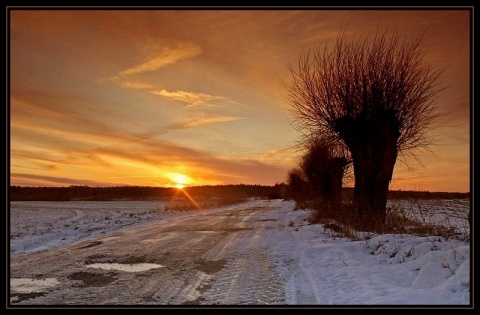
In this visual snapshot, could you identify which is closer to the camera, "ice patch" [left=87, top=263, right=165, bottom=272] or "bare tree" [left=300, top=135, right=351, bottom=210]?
"ice patch" [left=87, top=263, right=165, bottom=272]

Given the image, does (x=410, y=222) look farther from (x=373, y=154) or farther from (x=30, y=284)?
(x=30, y=284)

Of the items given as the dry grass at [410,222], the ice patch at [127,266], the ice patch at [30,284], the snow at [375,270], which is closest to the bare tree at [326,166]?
the dry grass at [410,222]

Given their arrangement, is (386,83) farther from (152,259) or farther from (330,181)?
(330,181)

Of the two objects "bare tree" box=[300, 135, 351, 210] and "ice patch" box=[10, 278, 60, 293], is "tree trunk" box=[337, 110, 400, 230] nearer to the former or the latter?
"ice patch" box=[10, 278, 60, 293]

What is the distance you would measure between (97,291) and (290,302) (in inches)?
130

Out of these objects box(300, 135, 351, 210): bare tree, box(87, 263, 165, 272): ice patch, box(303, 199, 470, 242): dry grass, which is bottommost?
box(87, 263, 165, 272): ice patch

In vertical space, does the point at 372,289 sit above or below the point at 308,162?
below

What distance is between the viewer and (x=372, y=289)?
6.30 meters

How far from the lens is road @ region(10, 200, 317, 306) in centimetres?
601

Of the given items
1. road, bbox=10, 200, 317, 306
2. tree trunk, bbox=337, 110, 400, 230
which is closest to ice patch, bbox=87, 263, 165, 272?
road, bbox=10, 200, 317, 306

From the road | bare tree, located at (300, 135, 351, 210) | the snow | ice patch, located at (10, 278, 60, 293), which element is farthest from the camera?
bare tree, located at (300, 135, 351, 210)

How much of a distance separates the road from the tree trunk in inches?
122
